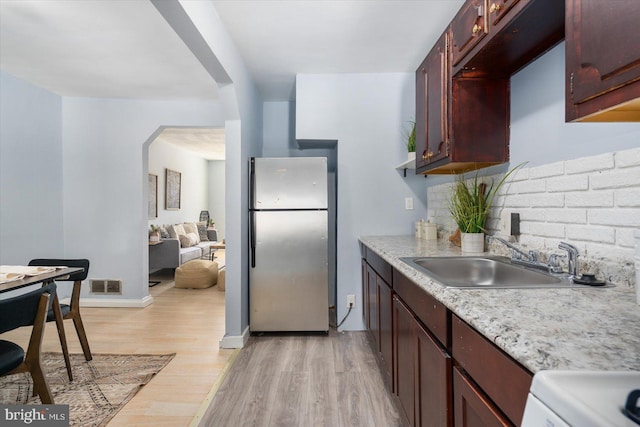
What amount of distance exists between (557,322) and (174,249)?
5.55m

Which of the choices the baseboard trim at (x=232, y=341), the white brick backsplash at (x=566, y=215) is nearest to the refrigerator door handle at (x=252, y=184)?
the baseboard trim at (x=232, y=341)

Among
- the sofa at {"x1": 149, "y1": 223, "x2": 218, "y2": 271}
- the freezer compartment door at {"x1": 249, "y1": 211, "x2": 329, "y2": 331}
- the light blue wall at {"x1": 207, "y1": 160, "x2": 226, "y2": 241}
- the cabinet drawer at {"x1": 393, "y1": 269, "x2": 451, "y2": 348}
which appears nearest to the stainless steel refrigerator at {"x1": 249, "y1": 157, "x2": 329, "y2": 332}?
the freezer compartment door at {"x1": 249, "y1": 211, "x2": 329, "y2": 331}

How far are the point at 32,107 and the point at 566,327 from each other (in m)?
4.74

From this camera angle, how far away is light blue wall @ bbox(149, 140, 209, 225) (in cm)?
641

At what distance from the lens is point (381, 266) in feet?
7.11

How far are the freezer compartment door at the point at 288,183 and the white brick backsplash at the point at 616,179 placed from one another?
6.64 ft

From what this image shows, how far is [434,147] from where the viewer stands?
214 centimetres

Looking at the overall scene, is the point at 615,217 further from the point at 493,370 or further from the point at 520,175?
the point at 493,370

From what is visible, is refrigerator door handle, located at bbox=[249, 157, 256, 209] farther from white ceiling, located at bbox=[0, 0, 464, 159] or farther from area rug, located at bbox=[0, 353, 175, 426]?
area rug, located at bbox=[0, 353, 175, 426]

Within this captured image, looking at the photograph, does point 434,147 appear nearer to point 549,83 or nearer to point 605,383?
point 549,83

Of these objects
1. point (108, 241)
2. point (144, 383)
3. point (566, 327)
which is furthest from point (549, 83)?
point (108, 241)

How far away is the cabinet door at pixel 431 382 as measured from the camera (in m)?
1.06

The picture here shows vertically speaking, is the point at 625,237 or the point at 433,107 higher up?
the point at 433,107

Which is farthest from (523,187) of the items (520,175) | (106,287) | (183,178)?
(183,178)
